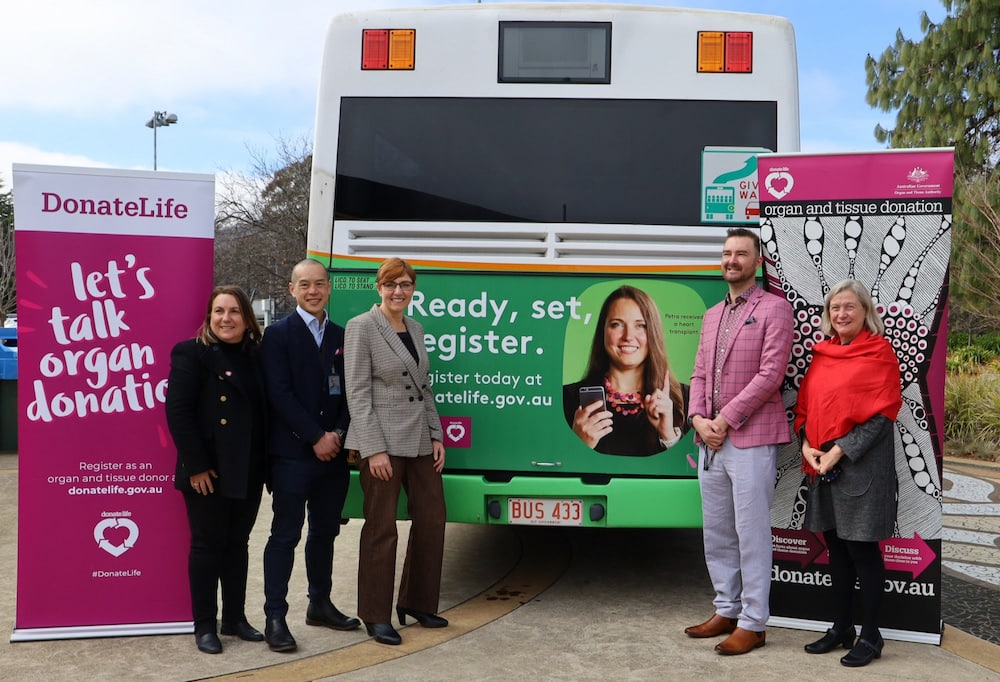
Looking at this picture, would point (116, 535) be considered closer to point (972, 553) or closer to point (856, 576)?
point (856, 576)

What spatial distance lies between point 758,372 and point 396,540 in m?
1.92

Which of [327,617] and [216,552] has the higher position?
[216,552]

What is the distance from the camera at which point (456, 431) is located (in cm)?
478

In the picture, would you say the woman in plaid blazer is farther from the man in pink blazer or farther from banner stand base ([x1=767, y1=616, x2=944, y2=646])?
banner stand base ([x1=767, y1=616, x2=944, y2=646])

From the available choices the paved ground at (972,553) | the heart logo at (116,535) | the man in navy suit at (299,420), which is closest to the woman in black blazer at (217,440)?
the man in navy suit at (299,420)

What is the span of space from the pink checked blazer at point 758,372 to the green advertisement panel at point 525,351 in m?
0.38

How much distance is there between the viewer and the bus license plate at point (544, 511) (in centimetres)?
470

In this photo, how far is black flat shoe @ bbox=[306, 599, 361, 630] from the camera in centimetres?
455

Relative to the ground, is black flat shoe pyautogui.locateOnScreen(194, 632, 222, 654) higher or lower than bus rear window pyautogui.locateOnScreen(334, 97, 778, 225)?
lower

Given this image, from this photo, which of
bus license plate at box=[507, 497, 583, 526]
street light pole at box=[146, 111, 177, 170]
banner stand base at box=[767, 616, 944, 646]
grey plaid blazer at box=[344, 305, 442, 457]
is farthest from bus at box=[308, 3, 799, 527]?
street light pole at box=[146, 111, 177, 170]

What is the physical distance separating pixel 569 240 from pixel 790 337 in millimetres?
1210

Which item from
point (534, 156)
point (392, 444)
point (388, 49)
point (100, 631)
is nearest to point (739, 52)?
point (534, 156)

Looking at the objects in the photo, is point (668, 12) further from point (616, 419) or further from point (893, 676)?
point (893, 676)

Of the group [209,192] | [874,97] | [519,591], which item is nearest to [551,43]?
[209,192]
